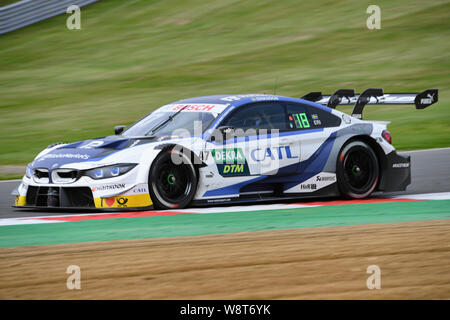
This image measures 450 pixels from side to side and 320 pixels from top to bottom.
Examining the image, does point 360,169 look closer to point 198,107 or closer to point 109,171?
point 198,107

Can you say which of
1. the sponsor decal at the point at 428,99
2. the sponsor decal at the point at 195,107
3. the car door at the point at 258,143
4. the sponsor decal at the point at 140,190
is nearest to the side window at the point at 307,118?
the car door at the point at 258,143

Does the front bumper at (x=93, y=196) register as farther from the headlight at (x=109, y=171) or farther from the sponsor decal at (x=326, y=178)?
the sponsor decal at (x=326, y=178)

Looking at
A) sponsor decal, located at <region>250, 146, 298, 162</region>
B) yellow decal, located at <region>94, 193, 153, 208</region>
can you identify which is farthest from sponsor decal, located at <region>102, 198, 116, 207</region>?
sponsor decal, located at <region>250, 146, 298, 162</region>

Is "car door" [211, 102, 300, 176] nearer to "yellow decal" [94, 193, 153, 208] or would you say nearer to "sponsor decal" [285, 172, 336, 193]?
"sponsor decal" [285, 172, 336, 193]

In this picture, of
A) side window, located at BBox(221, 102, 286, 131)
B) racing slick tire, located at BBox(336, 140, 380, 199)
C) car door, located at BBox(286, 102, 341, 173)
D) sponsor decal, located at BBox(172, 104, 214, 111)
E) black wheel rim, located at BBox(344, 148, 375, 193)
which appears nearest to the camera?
side window, located at BBox(221, 102, 286, 131)

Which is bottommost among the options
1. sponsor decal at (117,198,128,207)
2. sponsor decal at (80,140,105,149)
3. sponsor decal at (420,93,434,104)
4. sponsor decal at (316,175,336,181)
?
sponsor decal at (117,198,128,207)

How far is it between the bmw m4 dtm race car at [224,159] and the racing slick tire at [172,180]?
0.04 ft

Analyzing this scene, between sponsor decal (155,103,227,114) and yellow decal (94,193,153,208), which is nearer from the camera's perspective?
yellow decal (94,193,153,208)

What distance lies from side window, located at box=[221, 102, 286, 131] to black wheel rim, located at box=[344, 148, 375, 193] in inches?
41.2

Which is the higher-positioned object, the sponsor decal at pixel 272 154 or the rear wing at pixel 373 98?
the rear wing at pixel 373 98

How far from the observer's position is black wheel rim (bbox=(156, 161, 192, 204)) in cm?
847

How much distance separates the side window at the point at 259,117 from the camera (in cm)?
903
